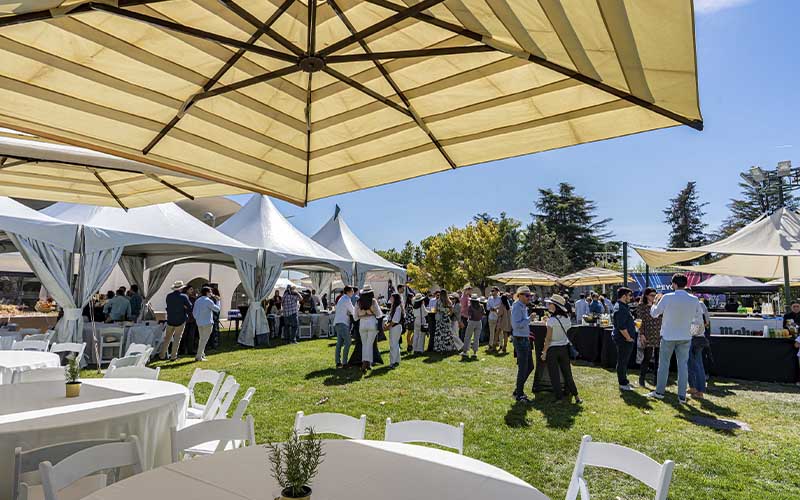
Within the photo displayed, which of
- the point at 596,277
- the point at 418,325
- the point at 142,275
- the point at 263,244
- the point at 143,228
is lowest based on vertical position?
the point at 418,325

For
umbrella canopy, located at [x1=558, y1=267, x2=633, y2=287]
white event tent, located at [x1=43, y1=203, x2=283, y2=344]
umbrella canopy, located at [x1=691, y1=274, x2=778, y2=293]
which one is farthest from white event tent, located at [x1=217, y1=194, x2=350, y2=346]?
umbrella canopy, located at [x1=691, y1=274, x2=778, y2=293]

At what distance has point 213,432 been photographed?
281 cm

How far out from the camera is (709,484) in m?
4.05

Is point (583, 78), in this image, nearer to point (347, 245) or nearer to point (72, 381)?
point (72, 381)

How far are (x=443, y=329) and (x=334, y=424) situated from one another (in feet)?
30.4

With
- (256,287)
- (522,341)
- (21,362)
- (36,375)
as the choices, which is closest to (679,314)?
(522,341)

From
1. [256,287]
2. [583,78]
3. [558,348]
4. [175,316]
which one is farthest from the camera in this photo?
[256,287]

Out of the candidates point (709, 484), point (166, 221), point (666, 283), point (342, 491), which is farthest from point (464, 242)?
point (342, 491)

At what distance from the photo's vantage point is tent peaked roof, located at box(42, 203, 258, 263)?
10.0m

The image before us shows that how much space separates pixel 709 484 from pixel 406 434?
10.1ft

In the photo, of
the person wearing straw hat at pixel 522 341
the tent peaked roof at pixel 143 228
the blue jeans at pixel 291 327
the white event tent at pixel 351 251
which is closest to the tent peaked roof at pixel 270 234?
the white event tent at pixel 351 251

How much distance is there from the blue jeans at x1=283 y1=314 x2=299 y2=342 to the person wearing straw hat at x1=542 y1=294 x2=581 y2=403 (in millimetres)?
9263

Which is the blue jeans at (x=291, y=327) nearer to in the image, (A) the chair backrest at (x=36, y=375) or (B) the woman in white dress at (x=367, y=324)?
(B) the woman in white dress at (x=367, y=324)

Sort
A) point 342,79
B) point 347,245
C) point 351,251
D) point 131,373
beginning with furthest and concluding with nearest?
point 347,245, point 351,251, point 131,373, point 342,79
